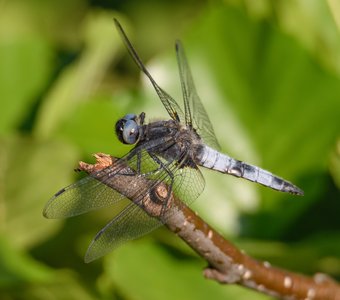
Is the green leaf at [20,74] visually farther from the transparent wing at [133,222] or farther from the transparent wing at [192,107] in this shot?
the transparent wing at [133,222]

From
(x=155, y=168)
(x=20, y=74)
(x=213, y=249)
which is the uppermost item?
(x=20, y=74)

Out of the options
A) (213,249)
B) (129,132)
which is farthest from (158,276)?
(213,249)

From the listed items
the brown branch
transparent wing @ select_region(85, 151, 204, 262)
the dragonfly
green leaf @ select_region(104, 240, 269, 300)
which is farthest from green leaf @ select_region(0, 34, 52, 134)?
the brown branch

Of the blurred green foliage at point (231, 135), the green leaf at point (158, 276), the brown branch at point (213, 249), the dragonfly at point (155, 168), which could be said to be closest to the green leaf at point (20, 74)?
the blurred green foliage at point (231, 135)

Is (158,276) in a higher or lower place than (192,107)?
lower

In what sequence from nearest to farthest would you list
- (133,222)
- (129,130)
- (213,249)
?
1. (213,249)
2. (133,222)
3. (129,130)

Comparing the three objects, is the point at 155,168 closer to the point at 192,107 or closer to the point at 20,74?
the point at 192,107

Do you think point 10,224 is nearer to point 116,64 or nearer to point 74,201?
point 74,201

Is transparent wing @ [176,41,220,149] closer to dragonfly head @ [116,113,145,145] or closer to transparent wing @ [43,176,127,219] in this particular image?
dragonfly head @ [116,113,145,145]
